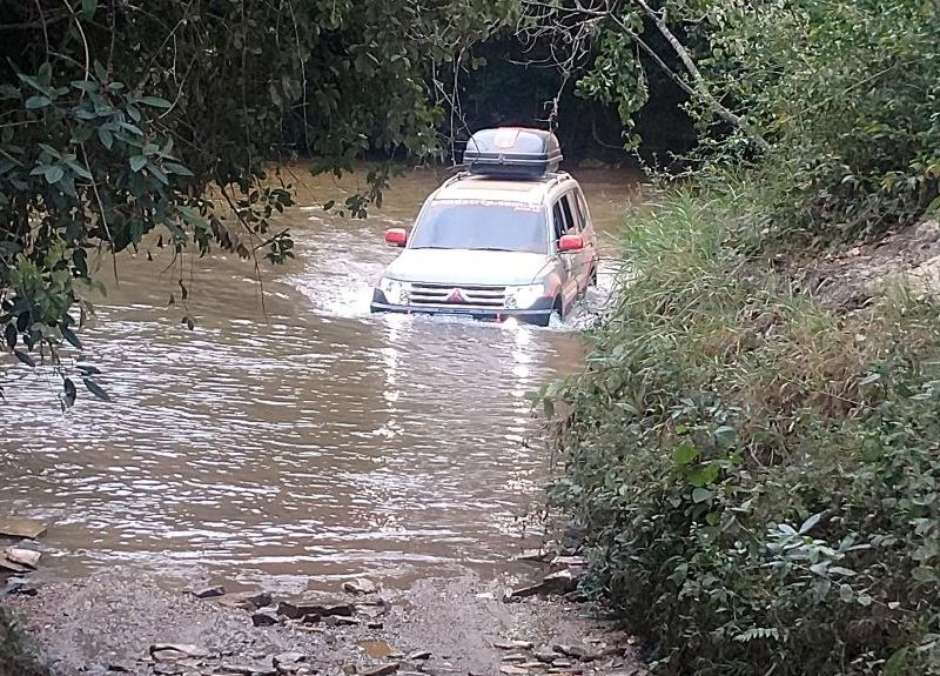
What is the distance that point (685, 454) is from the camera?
17.4 ft

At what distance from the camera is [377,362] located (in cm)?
1321

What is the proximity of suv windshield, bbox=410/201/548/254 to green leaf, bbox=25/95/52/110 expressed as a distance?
10512mm

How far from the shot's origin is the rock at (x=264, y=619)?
22.3 ft

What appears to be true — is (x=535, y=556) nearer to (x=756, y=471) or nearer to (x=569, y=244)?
(x=756, y=471)

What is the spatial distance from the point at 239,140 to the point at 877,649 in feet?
10.5

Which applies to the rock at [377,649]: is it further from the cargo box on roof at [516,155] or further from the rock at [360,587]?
the cargo box on roof at [516,155]

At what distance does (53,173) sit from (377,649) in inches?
145

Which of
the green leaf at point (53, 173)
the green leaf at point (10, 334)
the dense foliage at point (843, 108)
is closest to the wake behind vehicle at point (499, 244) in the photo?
the dense foliage at point (843, 108)

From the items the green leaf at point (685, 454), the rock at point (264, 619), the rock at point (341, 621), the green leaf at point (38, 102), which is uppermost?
the green leaf at point (38, 102)

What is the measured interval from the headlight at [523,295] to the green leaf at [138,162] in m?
9.91

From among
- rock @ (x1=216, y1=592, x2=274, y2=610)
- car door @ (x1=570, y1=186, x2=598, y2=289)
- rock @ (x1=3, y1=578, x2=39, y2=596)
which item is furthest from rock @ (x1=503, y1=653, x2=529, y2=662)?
car door @ (x1=570, y1=186, x2=598, y2=289)

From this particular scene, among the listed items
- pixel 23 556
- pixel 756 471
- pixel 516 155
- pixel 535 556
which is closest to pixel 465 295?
pixel 516 155

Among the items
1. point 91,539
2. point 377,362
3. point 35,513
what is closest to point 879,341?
point 91,539

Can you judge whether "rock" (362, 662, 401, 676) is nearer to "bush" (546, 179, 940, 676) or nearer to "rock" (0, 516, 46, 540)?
"bush" (546, 179, 940, 676)
